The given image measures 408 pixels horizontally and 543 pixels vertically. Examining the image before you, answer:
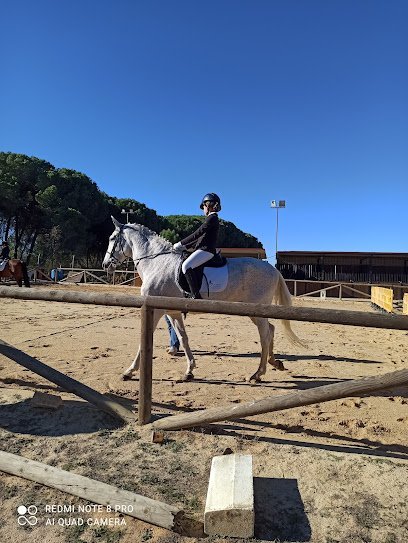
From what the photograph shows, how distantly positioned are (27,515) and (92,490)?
1.32ft

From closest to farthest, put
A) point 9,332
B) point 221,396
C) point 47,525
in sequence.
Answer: point 47,525, point 221,396, point 9,332

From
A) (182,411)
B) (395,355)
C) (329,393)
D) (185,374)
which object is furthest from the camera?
(395,355)

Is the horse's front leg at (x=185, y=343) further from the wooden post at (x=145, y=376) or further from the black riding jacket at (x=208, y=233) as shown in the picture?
the wooden post at (x=145, y=376)

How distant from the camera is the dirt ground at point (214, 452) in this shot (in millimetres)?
2137

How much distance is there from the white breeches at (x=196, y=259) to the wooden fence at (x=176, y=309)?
1726 millimetres

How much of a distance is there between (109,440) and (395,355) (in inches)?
243

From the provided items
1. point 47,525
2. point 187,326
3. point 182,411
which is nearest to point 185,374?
point 182,411

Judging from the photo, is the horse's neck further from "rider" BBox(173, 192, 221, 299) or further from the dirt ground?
the dirt ground

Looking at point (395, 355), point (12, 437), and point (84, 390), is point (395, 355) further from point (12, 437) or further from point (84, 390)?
point (12, 437)

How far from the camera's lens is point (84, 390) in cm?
345

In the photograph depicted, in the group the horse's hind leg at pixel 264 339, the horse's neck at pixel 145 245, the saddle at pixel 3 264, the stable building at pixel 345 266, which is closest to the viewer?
the horse's hind leg at pixel 264 339

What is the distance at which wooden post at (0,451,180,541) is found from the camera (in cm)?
214

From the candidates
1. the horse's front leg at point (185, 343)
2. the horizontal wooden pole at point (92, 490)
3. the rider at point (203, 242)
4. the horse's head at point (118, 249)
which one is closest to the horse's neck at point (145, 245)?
the horse's head at point (118, 249)

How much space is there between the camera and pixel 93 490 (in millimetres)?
2322
